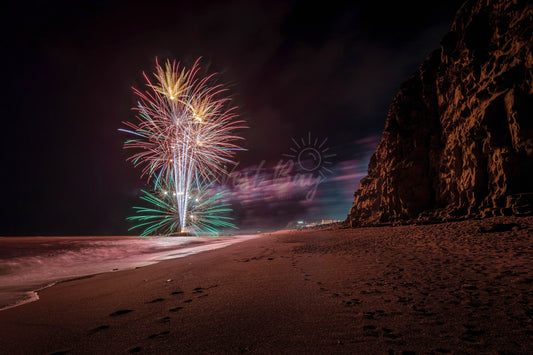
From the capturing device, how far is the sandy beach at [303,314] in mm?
2018

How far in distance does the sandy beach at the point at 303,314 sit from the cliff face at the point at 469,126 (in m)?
8.37

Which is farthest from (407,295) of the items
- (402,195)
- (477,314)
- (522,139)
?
(402,195)

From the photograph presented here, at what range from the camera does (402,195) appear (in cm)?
1683

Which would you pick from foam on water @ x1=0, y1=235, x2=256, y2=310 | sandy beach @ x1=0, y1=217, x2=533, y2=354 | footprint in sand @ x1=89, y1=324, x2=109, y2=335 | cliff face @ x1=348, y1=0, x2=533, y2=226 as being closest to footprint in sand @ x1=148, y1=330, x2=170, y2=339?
sandy beach @ x1=0, y1=217, x2=533, y2=354

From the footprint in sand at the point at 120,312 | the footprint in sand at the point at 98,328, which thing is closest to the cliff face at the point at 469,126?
the footprint in sand at the point at 120,312

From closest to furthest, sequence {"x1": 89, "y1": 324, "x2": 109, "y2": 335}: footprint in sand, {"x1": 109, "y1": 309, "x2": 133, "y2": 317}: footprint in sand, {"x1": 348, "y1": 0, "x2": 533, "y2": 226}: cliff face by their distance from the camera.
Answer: {"x1": 89, "y1": 324, "x2": 109, "y2": 335}: footprint in sand, {"x1": 109, "y1": 309, "x2": 133, "y2": 317}: footprint in sand, {"x1": 348, "y1": 0, "x2": 533, "y2": 226}: cliff face

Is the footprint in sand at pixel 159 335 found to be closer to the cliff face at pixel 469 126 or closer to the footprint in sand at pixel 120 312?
the footprint in sand at pixel 120 312

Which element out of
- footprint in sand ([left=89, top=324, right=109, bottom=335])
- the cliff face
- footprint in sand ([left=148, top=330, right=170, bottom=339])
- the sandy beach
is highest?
the cliff face

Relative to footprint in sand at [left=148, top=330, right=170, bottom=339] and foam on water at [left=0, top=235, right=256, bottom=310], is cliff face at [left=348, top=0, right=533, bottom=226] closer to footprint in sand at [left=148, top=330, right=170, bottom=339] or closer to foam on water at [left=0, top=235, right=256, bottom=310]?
footprint in sand at [left=148, top=330, right=170, bottom=339]

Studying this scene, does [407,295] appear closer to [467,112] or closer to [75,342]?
[75,342]

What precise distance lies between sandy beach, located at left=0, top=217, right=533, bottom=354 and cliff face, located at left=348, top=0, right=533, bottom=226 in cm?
837

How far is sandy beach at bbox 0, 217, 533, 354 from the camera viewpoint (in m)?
2.02

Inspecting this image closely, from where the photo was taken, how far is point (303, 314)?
8.85ft

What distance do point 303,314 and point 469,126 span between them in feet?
52.7
